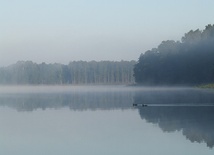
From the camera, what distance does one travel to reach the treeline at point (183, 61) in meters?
87.0

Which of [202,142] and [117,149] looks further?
[202,142]

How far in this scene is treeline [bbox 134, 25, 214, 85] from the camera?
87.0 m

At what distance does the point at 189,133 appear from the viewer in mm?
18797

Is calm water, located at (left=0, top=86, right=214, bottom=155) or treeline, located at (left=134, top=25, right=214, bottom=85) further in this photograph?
treeline, located at (left=134, top=25, right=214, bottom=85)

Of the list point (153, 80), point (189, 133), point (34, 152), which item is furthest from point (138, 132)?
point (153, 80)

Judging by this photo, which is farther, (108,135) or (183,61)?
(183,61)

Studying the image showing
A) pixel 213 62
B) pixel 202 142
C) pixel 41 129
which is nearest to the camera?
pixel 202 142

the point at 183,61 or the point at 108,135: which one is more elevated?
the point at 183,61

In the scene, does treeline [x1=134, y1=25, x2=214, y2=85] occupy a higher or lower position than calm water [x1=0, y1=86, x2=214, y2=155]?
higher

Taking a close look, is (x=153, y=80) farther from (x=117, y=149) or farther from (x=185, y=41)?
(x=117, y=149)

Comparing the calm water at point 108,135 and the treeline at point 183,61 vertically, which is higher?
the treeline at point 183,61

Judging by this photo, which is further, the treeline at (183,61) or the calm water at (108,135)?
the treeline at (183,61)

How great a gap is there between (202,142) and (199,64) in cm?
7343

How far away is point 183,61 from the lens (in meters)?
93.1
